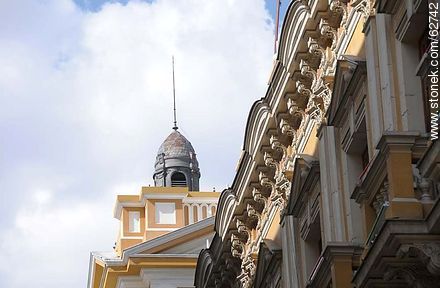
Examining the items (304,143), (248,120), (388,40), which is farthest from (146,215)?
(388,40)

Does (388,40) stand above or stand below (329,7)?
below

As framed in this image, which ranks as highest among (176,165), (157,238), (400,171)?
(176,165)

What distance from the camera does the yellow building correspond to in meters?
47.1

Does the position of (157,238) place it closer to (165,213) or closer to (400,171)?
(165,213)

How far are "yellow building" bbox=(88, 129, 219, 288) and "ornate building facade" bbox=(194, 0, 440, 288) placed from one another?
11744 mm

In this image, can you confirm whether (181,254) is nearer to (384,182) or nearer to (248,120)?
(248,120)

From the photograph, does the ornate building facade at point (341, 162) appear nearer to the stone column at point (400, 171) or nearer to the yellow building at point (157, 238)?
the stone column at point (400, 171)

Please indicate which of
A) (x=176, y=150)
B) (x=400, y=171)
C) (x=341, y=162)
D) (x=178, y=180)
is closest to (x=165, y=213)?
(x=178, y=180)

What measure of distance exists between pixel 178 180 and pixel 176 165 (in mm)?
560

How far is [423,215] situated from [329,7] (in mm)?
7486

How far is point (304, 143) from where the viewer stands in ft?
92.6

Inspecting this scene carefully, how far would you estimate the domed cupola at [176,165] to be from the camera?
54291 millimetres

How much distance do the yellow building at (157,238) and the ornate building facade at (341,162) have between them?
11.7m

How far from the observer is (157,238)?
47000 mm
